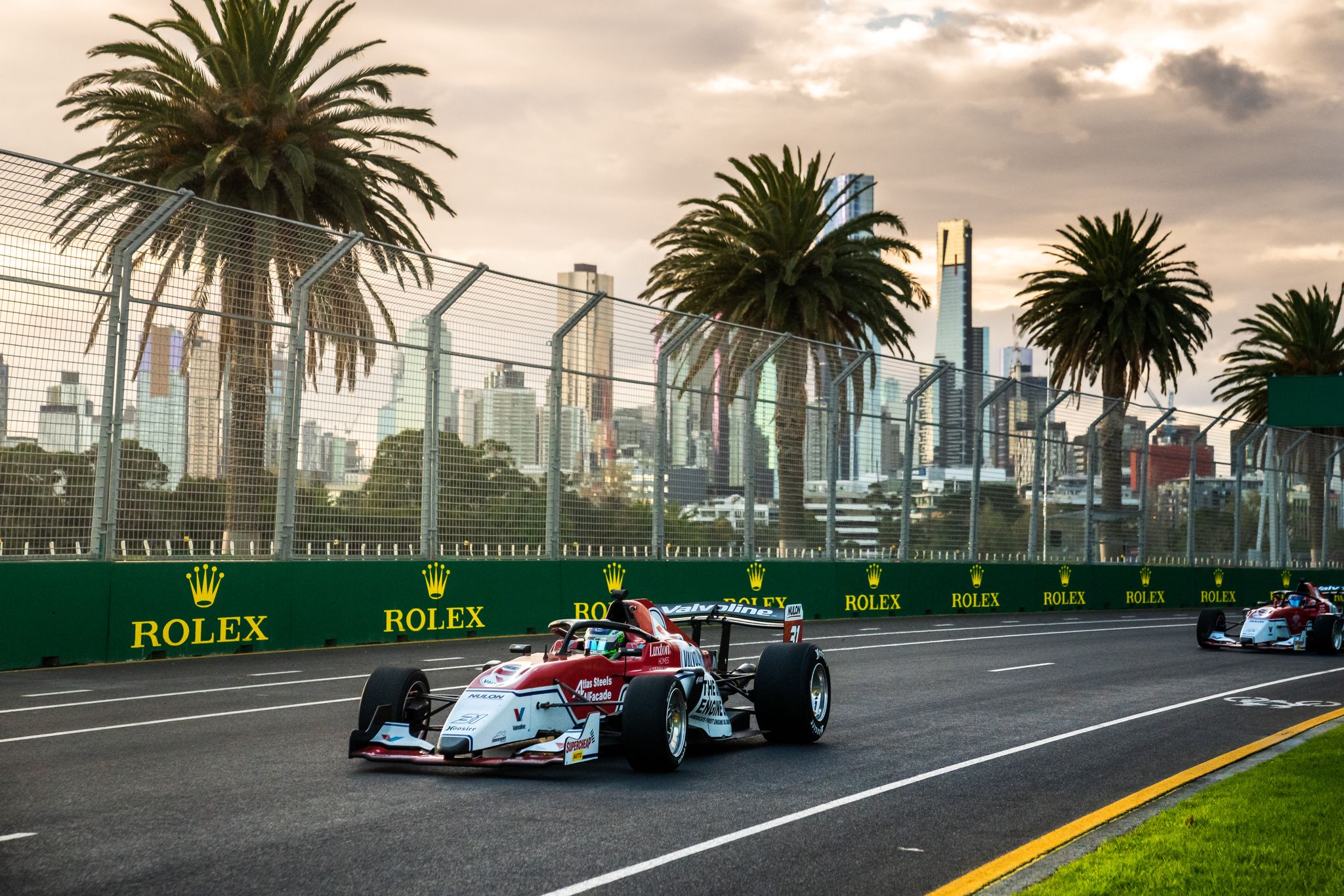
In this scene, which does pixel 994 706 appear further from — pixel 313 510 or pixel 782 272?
pixel 782 272

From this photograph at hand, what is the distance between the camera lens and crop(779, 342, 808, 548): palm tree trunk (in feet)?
86.5

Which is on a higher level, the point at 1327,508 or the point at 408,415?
the point at 408,415

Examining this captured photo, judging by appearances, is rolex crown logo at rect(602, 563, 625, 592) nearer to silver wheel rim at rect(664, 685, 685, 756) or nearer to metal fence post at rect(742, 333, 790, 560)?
metal fence post at rect(742, 333, 790, 560)

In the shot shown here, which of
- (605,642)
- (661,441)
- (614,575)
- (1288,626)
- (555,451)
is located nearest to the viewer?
(605,642)

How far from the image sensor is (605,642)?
982 cm

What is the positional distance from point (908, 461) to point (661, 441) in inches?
306

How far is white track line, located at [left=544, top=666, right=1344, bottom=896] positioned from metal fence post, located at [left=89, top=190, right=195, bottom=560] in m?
10.0

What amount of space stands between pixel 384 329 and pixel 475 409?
204 centimetres

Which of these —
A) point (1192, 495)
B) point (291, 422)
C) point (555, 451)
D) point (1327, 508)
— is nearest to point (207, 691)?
point (291, 422)

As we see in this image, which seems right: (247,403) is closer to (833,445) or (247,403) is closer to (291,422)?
(291,422)

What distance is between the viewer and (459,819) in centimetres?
754

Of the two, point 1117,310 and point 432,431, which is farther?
point 1117,310

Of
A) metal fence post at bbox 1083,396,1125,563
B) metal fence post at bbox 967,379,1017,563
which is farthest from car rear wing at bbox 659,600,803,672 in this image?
metal fence post at bbox 1083,396,1125,563

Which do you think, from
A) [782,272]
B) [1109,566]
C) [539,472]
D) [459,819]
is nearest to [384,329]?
[539,472]
